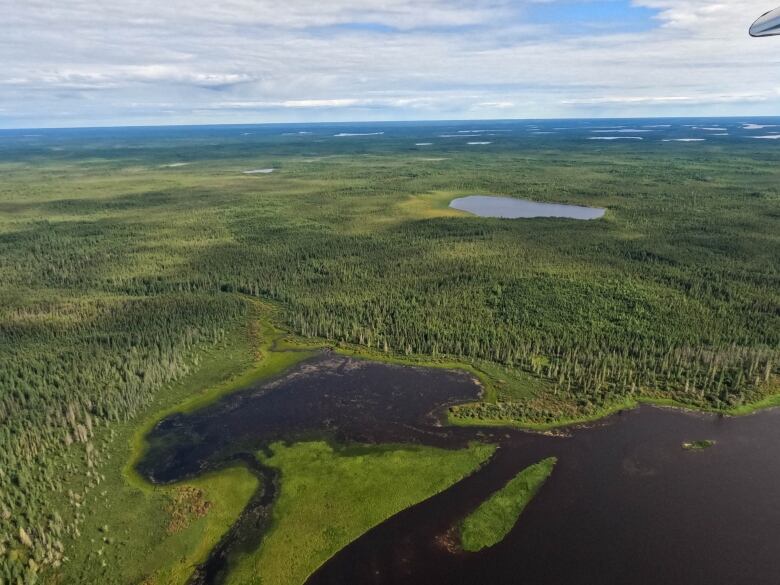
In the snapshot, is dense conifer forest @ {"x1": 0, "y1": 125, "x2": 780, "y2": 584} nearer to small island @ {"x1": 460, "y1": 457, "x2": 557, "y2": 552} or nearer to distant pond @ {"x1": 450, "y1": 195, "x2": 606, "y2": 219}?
small island @ {"x1": 460, "y1": 457, "x2": 557, "y2": 552}

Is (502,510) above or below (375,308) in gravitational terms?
below

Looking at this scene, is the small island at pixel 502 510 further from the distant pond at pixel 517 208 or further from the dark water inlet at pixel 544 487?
the distant pond at pixel 517 208

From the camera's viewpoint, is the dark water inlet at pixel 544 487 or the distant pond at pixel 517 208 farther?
the distant pond at pixel 517 208

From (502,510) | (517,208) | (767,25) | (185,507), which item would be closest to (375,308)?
(502,510)

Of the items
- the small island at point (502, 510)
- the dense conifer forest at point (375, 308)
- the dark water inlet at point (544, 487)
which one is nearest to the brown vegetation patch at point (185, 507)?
the dark water inlet at point (544, 487)

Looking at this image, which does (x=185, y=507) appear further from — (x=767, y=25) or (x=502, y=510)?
(x=767, y=25)

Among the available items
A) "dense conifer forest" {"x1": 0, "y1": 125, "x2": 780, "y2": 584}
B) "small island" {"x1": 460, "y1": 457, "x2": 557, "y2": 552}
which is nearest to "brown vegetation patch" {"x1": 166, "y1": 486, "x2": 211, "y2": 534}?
"dense conifer forest" {"x1": 0, "y1": 125, "x2": 780, "y2": 584}
